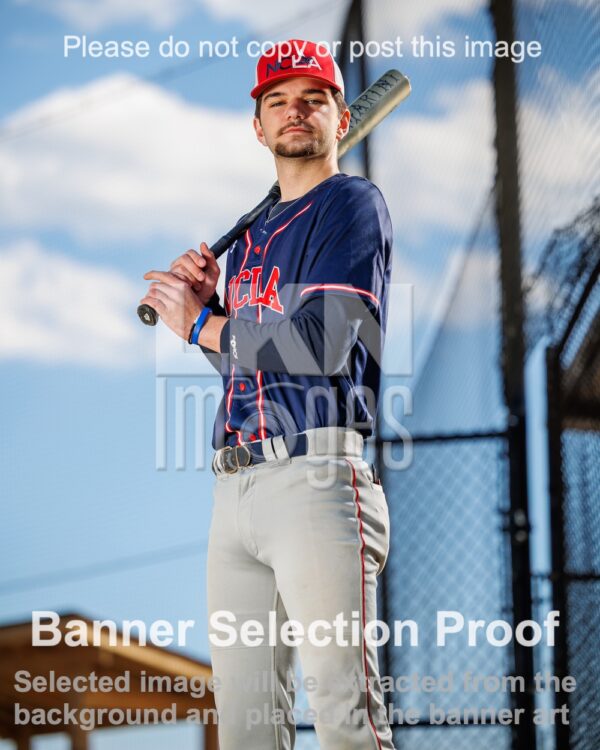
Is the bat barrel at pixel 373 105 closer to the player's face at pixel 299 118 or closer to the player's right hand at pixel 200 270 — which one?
the player's face at pixel 299 118

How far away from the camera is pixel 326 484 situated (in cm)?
161

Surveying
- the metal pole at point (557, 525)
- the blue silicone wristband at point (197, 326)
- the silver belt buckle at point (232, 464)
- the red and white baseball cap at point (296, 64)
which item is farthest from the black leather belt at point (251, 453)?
the metal pole at point (557, 525)

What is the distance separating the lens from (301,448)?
5.39 feet

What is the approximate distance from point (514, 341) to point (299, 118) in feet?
3.47

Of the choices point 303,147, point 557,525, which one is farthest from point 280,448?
point 557,525

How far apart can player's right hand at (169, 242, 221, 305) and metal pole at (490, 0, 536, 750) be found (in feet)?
3.23

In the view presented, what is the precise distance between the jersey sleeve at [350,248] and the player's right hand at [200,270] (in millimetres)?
224

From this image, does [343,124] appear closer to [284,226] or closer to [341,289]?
[284,226]

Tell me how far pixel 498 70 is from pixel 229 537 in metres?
1.59

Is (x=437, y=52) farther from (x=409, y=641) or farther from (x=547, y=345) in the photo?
(x=409, y=641)

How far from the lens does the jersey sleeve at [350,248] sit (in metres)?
1.64

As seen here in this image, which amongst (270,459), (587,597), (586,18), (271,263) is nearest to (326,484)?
(270,459)

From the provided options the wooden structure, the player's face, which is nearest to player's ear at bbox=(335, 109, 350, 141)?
the player's face

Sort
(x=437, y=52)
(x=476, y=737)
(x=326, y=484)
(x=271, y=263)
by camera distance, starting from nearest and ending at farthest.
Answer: (x=326, y=484) < (x=271, y=263) < (x=476, y=737) < (x=437, y=52)
